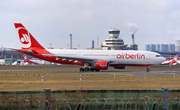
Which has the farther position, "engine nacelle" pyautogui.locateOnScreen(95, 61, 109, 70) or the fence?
"engine nacelle" pyautogui.locateOnScreen(95, 61, 109, 70)

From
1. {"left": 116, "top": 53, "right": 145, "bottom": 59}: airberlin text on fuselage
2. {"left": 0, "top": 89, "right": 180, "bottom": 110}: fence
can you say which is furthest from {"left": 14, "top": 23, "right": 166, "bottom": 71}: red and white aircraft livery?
{"left": 0, "top": 89, "right": 180, "bottom": 110}: fence

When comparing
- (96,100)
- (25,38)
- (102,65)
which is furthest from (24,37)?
(96,100)

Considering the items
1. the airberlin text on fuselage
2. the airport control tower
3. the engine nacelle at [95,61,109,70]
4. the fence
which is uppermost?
the airport control tower

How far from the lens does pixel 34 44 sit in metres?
49.2

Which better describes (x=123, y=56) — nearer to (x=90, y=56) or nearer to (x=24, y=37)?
(x=90, y=56)

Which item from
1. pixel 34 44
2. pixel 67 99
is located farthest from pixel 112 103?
pixel 34 44

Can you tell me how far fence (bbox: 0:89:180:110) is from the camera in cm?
862

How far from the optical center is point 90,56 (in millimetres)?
48438

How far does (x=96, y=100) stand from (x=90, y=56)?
39.6 meters

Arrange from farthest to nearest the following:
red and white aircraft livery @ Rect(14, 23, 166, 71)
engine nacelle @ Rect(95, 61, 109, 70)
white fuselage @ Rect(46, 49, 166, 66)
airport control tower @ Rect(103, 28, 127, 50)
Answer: airport control tower @ Rect(103, 28, 127, 50) < white fuselage @ Rect(46, 49, 166, 66) < red and white aircraft livery @ Rect(14, 23, 166, 71) < engine nacelle @ Rect(95, 61, 109, 70)

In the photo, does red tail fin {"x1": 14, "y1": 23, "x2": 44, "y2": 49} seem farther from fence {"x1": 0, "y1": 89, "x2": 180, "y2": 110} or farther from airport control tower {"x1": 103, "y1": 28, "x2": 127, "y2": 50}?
airport control tower {"x1": 103, "y1": 28, "x2": 127, "y2": 50}

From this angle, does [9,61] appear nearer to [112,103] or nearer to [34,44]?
[34,44]

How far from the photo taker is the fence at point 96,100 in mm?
8617

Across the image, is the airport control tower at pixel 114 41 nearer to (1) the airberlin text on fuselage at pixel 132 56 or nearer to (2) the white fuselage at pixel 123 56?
(2) the white fuselage at pixel 123 56
